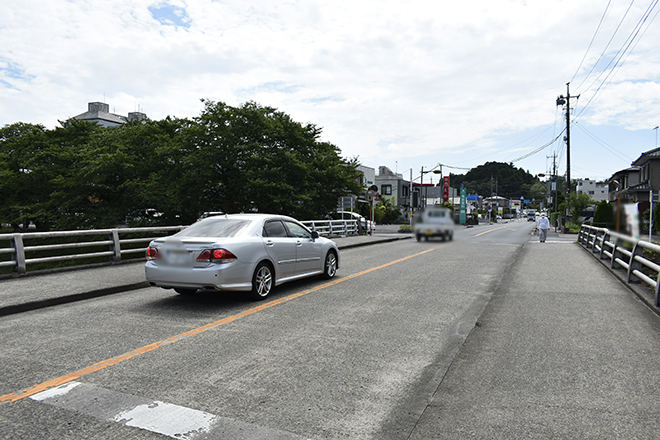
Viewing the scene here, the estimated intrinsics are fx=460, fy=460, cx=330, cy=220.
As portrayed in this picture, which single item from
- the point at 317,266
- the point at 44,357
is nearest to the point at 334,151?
the point at 317,266

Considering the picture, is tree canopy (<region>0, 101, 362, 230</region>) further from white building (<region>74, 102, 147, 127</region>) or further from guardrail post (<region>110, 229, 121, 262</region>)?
Result: white building (<region>74, 102, 147, 127</region>)

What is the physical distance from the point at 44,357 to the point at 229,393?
91.3 inches

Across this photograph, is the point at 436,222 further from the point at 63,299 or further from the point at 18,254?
the point at 18,254

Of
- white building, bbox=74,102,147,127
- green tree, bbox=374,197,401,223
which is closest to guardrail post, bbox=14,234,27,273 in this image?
green tree, bbox=374,197,401,223

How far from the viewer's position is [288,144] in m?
28.4

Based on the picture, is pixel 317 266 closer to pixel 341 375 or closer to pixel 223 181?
pixel 341 375

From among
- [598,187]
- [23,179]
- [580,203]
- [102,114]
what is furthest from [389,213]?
[102,114]

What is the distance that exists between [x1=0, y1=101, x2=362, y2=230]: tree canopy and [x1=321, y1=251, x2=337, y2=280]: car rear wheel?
14.8m

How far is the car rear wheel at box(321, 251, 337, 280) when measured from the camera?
10.4 m

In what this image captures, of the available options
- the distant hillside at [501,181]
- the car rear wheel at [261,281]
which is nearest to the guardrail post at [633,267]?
the distant hillside at [501,181]

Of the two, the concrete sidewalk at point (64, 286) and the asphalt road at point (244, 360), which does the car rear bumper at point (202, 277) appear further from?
the concrete sidewalk at point (64, 286)

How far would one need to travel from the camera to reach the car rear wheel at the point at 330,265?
10423mm

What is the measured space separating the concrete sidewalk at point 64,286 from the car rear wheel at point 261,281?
115 inches

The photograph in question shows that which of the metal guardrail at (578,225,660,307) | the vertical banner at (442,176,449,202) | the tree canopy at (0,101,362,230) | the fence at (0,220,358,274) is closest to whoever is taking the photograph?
the vertical banner at (442,176,449,202)
